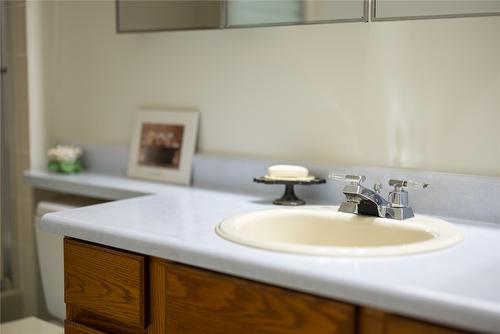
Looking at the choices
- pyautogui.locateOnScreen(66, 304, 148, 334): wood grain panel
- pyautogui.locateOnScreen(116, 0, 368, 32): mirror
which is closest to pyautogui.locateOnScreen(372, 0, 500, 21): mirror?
pyautogui.locateOnScreen(116, 0, 368, 32): mirror

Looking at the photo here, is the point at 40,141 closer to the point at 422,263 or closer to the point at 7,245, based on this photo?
the point at 7,245

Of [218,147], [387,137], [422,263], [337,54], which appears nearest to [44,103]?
[218,147]

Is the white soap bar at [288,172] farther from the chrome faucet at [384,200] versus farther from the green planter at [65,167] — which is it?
the green planter at [65,167]

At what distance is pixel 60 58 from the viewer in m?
2.48

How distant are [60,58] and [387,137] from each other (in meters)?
1.36

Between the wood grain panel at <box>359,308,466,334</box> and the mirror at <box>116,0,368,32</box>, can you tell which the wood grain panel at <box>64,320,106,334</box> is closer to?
the wood grain panel at <box>359,308,466,334</box>

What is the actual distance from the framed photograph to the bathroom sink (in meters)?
0.57

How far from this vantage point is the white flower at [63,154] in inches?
90.4

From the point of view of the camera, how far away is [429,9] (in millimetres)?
1508

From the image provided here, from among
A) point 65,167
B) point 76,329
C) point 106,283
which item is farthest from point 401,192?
point 65,167

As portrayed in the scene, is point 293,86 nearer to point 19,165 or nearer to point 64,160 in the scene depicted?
point 64,160

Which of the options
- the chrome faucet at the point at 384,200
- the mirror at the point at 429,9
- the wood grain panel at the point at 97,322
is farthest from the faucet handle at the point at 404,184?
the wood grain panel at the point at 97,322

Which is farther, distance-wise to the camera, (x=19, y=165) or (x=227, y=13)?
(x=19, y=165)

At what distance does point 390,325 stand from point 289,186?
28.9 inches
